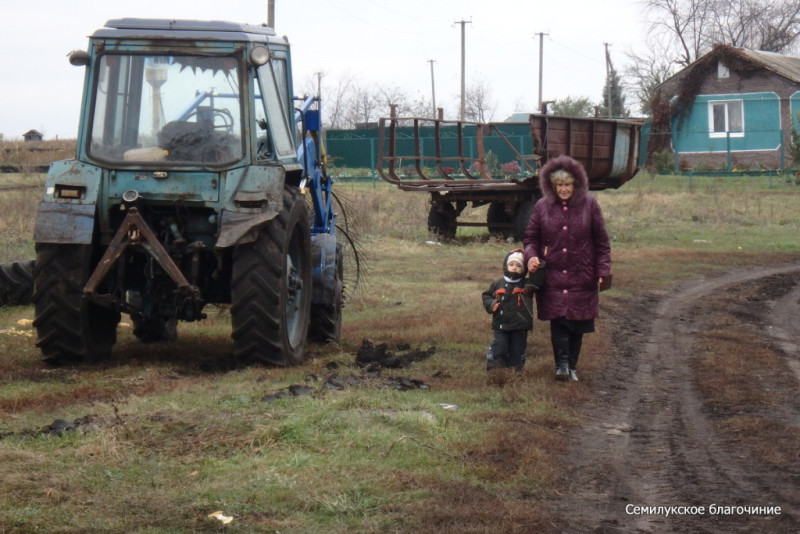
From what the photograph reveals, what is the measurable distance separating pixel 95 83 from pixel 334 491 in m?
4.66

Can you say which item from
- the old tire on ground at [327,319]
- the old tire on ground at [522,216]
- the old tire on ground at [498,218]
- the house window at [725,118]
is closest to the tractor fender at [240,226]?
the old tire on ground at [327,319]

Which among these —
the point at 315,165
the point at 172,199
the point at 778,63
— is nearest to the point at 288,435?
the point at 172,199

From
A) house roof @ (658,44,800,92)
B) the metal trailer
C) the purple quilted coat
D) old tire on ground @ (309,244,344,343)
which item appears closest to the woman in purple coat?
the purple quilted coat

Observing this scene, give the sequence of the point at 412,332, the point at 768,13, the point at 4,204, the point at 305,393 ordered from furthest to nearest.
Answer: the point at 768,13 → the point at 4,204 → the point at 412,332 → the point at 305,393

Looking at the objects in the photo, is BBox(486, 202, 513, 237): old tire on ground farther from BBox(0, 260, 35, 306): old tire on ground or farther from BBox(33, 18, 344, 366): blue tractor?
BBox(33, 18, 344, 366): blue tractor

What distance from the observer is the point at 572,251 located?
26.7 feet

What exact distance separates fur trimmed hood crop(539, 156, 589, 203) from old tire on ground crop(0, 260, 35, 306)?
252 inches

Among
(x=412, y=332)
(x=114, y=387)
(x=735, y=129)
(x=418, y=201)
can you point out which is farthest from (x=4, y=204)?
(x=735, y=129)

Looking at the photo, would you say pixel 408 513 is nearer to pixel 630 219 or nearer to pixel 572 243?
pixel 572 243

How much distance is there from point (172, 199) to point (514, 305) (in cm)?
269

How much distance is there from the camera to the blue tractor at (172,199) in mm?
7957

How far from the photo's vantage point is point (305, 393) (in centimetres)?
706

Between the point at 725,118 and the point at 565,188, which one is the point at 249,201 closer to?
the point at 565,188

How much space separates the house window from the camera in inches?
1642
